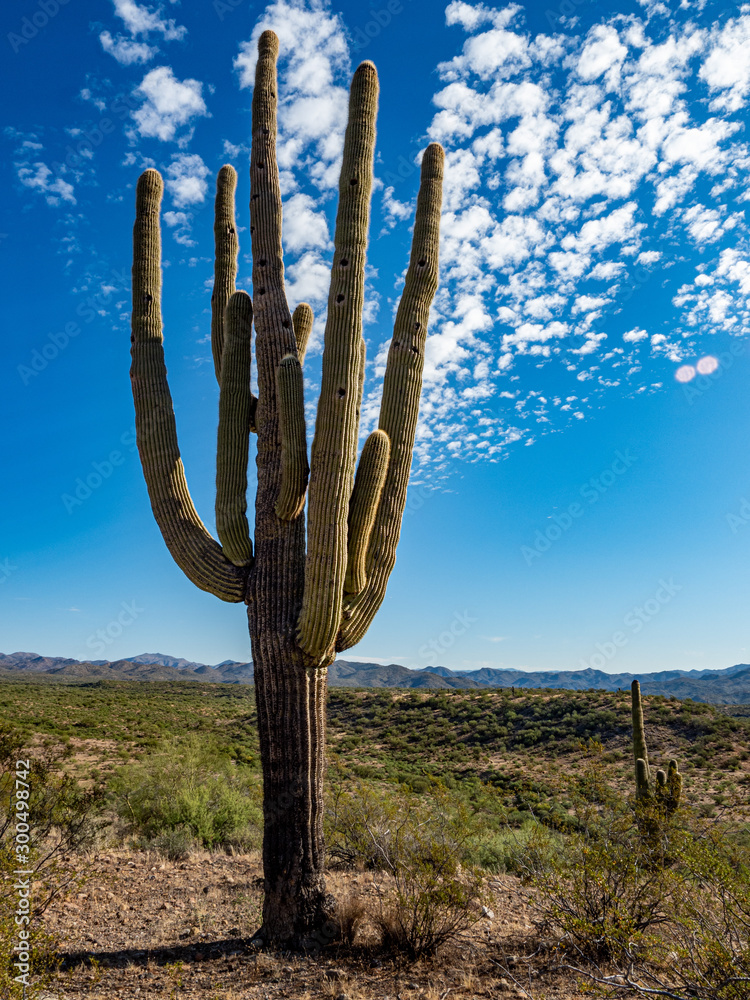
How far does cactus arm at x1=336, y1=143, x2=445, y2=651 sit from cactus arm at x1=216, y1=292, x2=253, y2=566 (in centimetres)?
125

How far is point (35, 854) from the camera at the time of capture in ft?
14.5

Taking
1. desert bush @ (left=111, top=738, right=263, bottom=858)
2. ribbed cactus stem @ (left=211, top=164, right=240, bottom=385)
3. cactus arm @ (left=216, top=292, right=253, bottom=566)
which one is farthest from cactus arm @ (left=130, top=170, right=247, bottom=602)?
desert bush @ (left=111, top=738, right=263, bottom=858)

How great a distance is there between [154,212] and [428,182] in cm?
321

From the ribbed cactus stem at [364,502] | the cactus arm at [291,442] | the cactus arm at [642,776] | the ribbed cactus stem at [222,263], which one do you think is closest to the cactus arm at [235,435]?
the cactus arm at [291,442]

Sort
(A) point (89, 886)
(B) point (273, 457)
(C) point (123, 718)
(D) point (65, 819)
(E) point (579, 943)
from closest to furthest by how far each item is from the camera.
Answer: (E) point (579, 943) → (D) point (65, 819) → (B) point (273, 457) → (A) point (89, 886) → (C) point (123, 718)

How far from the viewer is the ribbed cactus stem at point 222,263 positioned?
285 inches

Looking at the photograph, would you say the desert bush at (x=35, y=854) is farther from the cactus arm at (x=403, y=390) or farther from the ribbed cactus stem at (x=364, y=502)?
the ribbed cactus stem at (x=364, y=502)

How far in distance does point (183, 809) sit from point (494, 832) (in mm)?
5567

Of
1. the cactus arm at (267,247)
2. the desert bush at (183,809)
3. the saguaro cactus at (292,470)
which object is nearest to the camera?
the saguaro cactus at (292,470)

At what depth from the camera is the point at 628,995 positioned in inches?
165

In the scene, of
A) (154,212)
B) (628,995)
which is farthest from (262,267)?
(628,995)

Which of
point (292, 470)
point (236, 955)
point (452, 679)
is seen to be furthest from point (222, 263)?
point (452, 679)

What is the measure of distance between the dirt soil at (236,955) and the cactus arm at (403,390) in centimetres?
253

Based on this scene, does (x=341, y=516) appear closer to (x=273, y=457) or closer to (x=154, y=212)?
(x=273, y=457)
